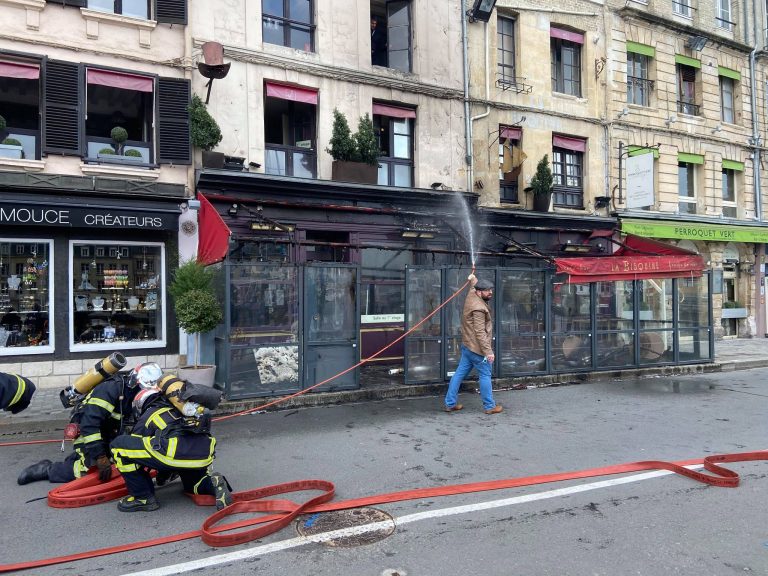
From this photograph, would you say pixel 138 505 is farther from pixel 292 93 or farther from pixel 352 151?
pixel 292 93

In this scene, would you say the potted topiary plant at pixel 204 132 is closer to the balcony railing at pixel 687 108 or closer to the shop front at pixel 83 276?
the shop front at pixel 83 276

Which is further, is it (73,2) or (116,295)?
(116,295)

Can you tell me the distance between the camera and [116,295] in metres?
11.4

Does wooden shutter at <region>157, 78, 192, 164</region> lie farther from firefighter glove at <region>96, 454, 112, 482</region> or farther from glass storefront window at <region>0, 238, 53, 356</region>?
firefighter glove at <region>96, 454, 112, 482</region>

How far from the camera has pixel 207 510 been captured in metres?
4.72

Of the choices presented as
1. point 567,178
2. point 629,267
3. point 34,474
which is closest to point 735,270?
point 567,178

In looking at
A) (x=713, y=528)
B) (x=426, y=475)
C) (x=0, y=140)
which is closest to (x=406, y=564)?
(x=426, y=475)

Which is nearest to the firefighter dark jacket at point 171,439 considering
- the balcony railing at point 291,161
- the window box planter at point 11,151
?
the window box planter at point 11,151

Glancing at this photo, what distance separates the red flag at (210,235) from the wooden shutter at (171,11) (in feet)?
11.6

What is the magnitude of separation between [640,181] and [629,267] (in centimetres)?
664

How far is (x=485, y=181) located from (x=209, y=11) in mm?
7828

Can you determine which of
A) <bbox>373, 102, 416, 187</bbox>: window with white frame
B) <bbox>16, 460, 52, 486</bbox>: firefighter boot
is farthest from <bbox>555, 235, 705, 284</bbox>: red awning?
<bbox>16, 460, 52, 486</bbox>: firefighter boot

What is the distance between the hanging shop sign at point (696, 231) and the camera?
1766 cm

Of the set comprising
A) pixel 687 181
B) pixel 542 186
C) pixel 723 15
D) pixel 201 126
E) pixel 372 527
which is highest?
pixel 723 15
